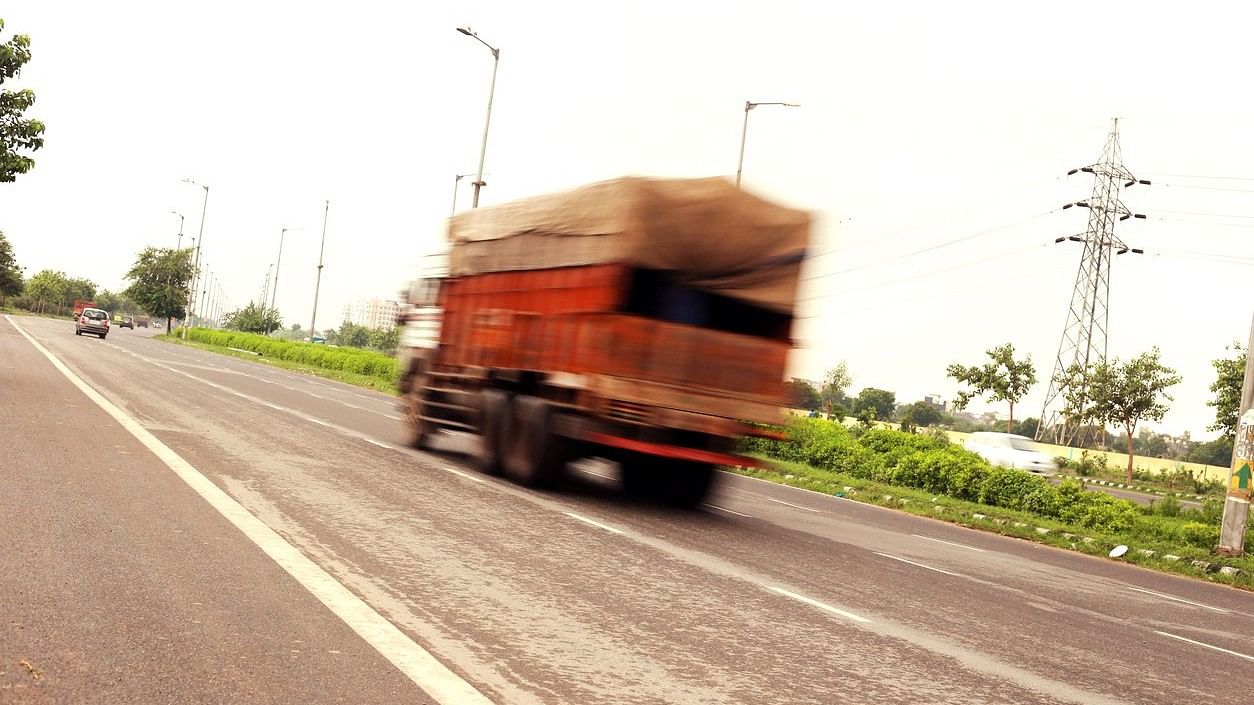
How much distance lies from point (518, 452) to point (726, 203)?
3975 mm

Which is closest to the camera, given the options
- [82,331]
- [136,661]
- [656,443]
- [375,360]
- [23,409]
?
[136,661]

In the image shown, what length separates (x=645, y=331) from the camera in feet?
40.6

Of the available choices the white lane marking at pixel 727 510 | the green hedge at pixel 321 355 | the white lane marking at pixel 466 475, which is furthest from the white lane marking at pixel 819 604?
the green hedge at pixel 321 355

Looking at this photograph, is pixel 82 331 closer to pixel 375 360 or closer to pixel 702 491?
pixel 375 360

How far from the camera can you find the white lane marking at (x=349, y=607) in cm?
497

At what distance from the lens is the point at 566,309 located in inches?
525

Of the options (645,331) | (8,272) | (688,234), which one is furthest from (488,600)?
(8,272)

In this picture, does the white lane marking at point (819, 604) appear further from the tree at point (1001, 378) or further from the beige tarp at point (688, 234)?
the tree at point (1001, 378)

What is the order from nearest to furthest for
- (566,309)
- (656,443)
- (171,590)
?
1. (171,590)
2. (656,443)
3. (566,309)

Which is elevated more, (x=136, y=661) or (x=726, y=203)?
(x=726, y=203)

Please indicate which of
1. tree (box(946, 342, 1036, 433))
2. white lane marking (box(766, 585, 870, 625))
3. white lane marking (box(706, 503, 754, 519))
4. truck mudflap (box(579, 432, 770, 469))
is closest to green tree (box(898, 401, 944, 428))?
tree (box(946, 342, 1036, 433))

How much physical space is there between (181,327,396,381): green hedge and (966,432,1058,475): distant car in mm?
22622

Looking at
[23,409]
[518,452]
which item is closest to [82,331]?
[23,409]

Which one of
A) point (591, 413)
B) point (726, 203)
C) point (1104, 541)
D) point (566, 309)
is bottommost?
point (1104, 541)
